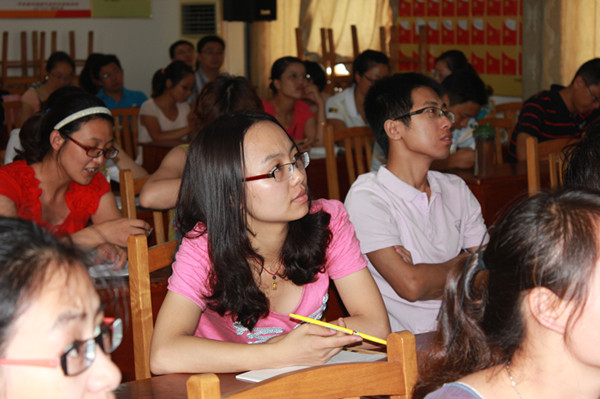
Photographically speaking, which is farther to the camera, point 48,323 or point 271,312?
point 271,312

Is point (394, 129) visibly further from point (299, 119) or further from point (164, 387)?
point (299, 119)

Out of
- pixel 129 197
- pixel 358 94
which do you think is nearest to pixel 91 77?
pixel 358 94

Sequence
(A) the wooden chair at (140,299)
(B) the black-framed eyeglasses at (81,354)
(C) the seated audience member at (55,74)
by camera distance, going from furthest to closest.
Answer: (C) the seated audience member at (55,74)
(A) the wooden chair at (140,299)
(B) the black-framed eyeglasses at (81,354)

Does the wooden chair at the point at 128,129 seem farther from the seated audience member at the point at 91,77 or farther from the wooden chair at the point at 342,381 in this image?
the wooden chair at the point at 342,381

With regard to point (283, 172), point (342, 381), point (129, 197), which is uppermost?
point (283, 172)

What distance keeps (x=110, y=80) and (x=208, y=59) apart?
99 centimetres

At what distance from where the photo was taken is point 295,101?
4.82 m

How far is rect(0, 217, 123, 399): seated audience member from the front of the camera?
2.50 ft

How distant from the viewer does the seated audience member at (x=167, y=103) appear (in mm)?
5078

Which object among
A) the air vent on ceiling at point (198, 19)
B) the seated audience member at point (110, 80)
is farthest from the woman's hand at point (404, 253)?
the air vent on ceiling at point (198, 19)

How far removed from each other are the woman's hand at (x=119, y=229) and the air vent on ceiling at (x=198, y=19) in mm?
6585

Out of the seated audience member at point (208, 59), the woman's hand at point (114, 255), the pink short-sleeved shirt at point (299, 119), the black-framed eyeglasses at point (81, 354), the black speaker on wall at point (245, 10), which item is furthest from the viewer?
the black speaker on wall at point (245, 10)

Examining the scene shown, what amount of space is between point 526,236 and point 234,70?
26.6ft

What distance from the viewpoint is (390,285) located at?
2.14m
